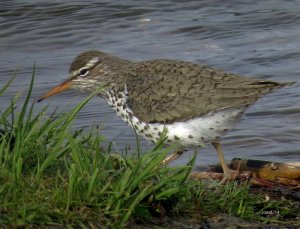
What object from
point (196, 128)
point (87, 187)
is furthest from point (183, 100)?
point (87, 187)

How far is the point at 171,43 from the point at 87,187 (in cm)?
745

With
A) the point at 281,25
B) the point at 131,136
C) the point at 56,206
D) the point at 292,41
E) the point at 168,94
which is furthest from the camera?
the point at 281,25

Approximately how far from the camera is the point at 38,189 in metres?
5.12

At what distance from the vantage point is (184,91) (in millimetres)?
7078

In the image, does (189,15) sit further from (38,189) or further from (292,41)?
(38,189)

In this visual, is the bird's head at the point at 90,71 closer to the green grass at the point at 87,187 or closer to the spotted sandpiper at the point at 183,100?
the spotted sandpiper at the point at 183,100

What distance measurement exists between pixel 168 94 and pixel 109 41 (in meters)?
5.62

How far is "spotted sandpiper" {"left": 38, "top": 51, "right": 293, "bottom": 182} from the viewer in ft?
22.6

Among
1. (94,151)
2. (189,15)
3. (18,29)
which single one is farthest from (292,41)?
(94,151)

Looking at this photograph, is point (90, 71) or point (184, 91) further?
point (90, 71)

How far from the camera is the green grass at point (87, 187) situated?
4.98 m

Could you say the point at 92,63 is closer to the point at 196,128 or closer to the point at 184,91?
the point at 184,91

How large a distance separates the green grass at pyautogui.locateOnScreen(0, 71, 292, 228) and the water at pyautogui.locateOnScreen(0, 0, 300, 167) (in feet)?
9.24

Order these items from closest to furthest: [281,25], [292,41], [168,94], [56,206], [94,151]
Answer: [56,206]
[94,151]
[168,94]
[292,41]
[281,25]
